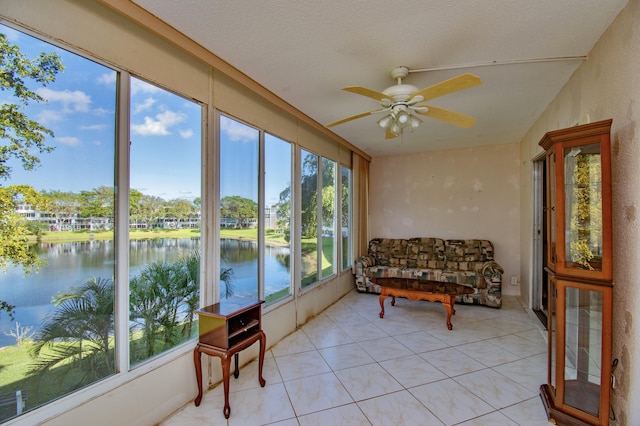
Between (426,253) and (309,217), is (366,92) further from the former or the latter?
(426,253)

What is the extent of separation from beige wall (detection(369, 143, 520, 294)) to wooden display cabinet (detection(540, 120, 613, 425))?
10.9 ft

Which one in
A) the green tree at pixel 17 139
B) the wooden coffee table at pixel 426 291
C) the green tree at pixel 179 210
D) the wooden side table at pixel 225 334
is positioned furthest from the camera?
the wooden coffee table at pixel 426 291

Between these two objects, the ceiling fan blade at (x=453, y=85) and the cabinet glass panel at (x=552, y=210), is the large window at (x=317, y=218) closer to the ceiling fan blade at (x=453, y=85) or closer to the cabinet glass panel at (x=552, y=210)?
the ceiling fan blade at (x=453, y=85)

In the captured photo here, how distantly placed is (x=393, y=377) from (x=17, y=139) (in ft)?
9.25

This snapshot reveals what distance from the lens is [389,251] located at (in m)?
5.34

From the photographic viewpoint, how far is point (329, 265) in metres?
4.51

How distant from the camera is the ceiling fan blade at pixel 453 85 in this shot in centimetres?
168

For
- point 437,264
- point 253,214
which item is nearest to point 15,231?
point 253,214

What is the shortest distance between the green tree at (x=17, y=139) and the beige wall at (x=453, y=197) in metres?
5.07

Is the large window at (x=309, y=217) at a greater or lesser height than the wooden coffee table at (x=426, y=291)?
greater

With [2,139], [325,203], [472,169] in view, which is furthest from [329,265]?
[2,139]

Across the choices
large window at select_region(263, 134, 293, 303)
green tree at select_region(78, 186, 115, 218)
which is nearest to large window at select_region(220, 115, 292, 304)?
large window at select_region(263, 134, 293, 303)

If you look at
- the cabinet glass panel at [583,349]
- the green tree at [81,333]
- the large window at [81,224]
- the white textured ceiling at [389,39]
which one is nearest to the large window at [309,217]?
the white textured ceiling at [389,39]

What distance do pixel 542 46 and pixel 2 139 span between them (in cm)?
311
